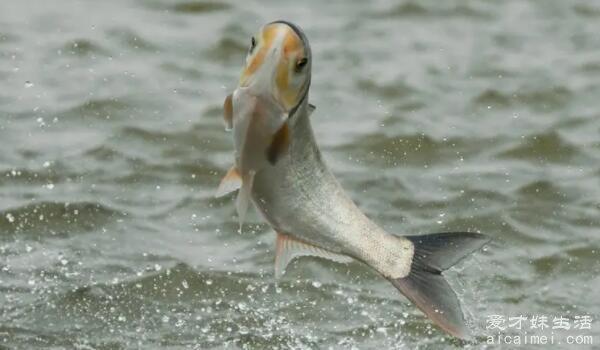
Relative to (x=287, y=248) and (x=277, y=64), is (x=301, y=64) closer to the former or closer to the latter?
(x=277, y=64)

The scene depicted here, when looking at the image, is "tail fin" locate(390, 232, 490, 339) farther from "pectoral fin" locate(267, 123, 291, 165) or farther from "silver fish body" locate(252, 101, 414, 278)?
"pectoral fin" locate(267, 123, 291, 165)

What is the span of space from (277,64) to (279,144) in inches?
9.9

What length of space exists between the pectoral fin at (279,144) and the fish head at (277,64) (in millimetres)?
76

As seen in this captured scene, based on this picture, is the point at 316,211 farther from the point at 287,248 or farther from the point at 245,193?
the point at 245,193

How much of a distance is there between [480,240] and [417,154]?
339 centimetres

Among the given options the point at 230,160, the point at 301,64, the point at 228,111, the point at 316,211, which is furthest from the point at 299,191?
the point at 230,160

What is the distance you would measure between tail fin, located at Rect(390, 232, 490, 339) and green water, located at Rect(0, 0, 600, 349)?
1556 mm

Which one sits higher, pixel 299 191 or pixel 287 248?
pixel 299 191

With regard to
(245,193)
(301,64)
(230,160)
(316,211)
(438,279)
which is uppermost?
(301,64)

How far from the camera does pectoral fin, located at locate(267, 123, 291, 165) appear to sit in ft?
10.3

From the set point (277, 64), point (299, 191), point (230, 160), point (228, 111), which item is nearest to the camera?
point (277, 64)

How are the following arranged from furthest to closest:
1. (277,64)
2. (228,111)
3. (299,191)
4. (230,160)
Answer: (230,160) → (299,191) → (228,111) → (277,64)

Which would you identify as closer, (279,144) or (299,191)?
(279,144)

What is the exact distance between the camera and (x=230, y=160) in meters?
6.76
